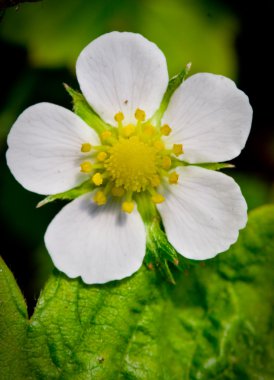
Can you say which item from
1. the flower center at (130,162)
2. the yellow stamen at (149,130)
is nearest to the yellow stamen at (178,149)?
the flower center at (130,162)

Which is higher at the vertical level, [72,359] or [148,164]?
[148,164]

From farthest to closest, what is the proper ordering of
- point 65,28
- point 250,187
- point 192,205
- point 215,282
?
point 250,187 < point 65,28 < point 215,282 < point 192,205

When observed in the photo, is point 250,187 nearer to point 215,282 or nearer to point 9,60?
point 215,282

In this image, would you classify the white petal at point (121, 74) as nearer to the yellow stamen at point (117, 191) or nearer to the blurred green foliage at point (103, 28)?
the yellow stamen at point (117, 191)

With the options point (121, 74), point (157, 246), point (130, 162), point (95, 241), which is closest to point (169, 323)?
point (157, 246)

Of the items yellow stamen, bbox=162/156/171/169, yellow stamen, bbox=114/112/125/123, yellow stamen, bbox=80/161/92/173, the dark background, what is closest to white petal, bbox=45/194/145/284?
yellow stamen, bbox=80/161/92/173

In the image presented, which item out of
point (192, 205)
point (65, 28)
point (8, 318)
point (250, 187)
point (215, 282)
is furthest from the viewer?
point (250, 187)

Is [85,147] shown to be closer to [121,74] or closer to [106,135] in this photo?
[106,135]

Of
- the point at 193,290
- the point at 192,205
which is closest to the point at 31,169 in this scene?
the point at 192,205

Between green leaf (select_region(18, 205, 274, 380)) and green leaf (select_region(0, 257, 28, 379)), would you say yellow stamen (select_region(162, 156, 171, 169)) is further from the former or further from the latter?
green leaf (select_region(0, 257, 28, 379))
